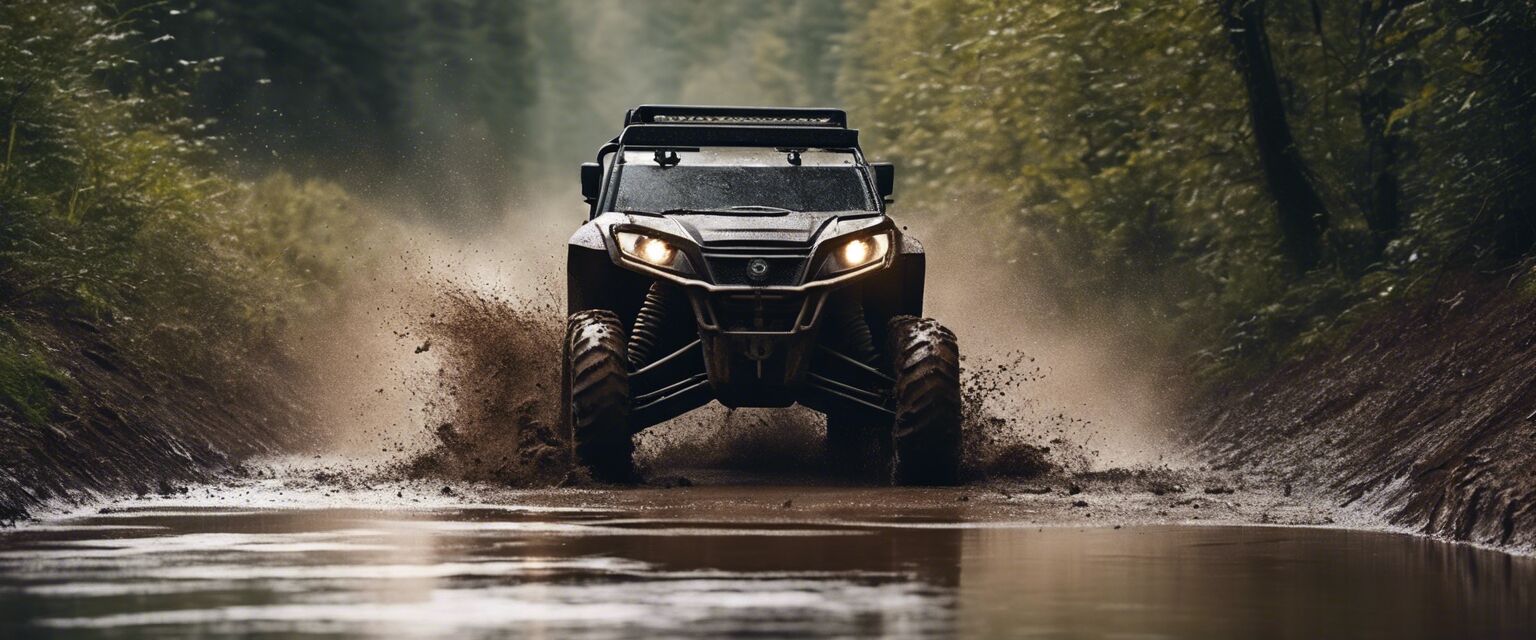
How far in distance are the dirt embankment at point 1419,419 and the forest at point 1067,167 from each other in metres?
0.61

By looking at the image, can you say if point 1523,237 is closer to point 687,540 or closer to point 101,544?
point 687,540

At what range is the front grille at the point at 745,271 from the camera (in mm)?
16188

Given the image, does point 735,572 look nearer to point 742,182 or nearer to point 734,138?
point 742,182

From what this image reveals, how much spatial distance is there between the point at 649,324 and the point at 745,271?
0.88 metres

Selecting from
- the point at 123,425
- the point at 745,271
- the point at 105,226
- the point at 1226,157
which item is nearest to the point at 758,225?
the point at 745,271

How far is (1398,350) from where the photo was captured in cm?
2038

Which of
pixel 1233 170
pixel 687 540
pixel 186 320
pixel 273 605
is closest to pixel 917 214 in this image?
pixel 1233 170

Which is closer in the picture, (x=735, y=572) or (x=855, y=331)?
(x=735, y=572)

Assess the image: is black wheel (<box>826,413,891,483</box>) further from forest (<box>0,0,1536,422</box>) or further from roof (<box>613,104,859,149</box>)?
forest (<box>0,0,1536,422</box>)

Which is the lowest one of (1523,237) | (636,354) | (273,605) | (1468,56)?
(273,605)

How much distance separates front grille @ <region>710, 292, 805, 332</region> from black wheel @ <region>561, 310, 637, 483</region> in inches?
25.9

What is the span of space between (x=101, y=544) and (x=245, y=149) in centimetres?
3893

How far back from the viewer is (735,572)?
10477mm

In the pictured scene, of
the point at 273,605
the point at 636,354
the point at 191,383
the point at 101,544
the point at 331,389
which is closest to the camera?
the point at 273,605
